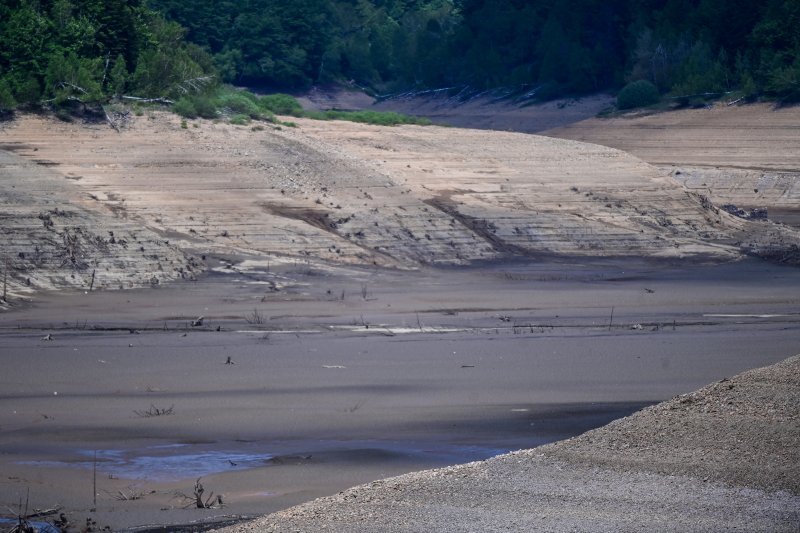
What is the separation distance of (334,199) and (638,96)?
2277 cm

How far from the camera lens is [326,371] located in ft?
48.7

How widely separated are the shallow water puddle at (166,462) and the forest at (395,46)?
16.9 metres

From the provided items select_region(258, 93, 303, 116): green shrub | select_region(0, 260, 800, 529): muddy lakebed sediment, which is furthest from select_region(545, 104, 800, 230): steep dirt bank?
select_region(0, 260, 800, 529): muddy lakebed sediment

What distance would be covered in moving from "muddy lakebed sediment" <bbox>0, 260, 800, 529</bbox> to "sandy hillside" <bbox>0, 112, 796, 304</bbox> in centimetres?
134

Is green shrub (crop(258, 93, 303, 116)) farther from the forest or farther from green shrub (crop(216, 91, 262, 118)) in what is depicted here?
green shrub (crop(216, 91, 262, 118))

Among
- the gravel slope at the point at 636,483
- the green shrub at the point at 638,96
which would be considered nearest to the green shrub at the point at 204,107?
the green shrub at the point at 638,96

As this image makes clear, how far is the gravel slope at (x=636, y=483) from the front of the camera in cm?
796

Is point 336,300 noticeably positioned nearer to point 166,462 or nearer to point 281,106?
point 166,462

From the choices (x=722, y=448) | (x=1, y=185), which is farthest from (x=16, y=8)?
(x=722, y=448)

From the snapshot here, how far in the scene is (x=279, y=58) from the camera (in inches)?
2485

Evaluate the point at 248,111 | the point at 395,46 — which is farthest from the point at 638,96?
the point at 395,46

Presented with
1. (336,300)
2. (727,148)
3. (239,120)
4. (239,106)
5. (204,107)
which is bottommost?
(336,300)

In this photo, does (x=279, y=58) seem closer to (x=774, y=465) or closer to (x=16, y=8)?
(x=16, y=8)

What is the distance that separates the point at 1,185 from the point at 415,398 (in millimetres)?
12131
